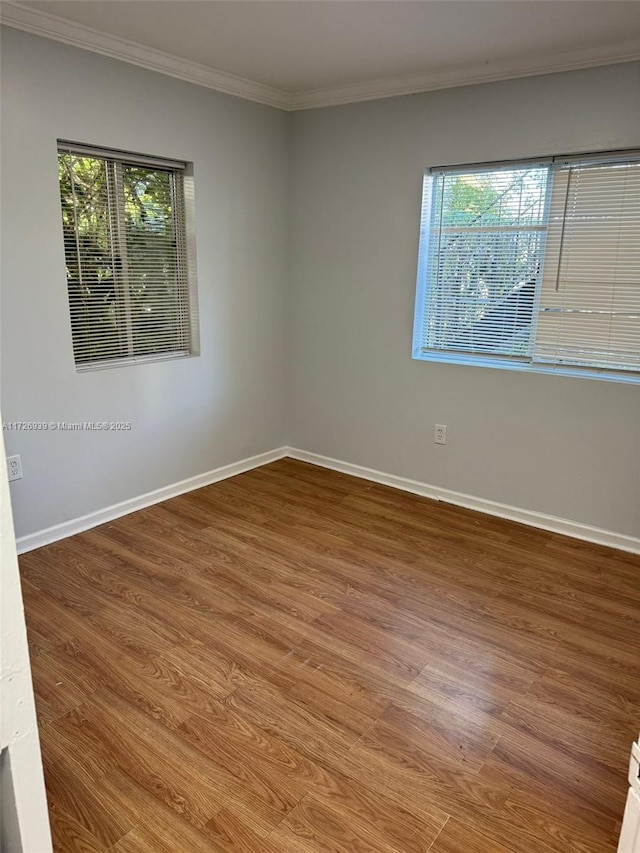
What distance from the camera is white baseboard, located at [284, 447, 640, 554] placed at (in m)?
3.11

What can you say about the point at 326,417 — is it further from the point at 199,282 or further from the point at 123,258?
the point at 123,258

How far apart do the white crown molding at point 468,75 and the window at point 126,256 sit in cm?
101

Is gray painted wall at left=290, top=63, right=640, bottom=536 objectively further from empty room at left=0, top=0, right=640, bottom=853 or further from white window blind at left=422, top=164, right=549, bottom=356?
white window blind at left=422, top=164, right=549, bottom=356

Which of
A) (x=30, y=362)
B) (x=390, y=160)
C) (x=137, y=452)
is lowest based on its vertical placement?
(x=137, y=452)

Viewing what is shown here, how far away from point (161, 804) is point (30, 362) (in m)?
2.03

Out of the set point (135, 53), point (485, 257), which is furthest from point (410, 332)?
point (135, 53)

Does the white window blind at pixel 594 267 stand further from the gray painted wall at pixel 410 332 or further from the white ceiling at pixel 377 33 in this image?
the white ceiling at pixel 377 33

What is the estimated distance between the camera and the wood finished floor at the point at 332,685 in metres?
1.58

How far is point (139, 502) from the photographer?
11.3 ft

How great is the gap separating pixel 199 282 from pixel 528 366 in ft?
6.48

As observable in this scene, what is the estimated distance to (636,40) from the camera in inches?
101

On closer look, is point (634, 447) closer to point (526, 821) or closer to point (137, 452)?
point (526, 821)

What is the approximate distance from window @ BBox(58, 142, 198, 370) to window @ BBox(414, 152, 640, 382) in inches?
56.6

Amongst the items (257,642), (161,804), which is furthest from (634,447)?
(161,804)
